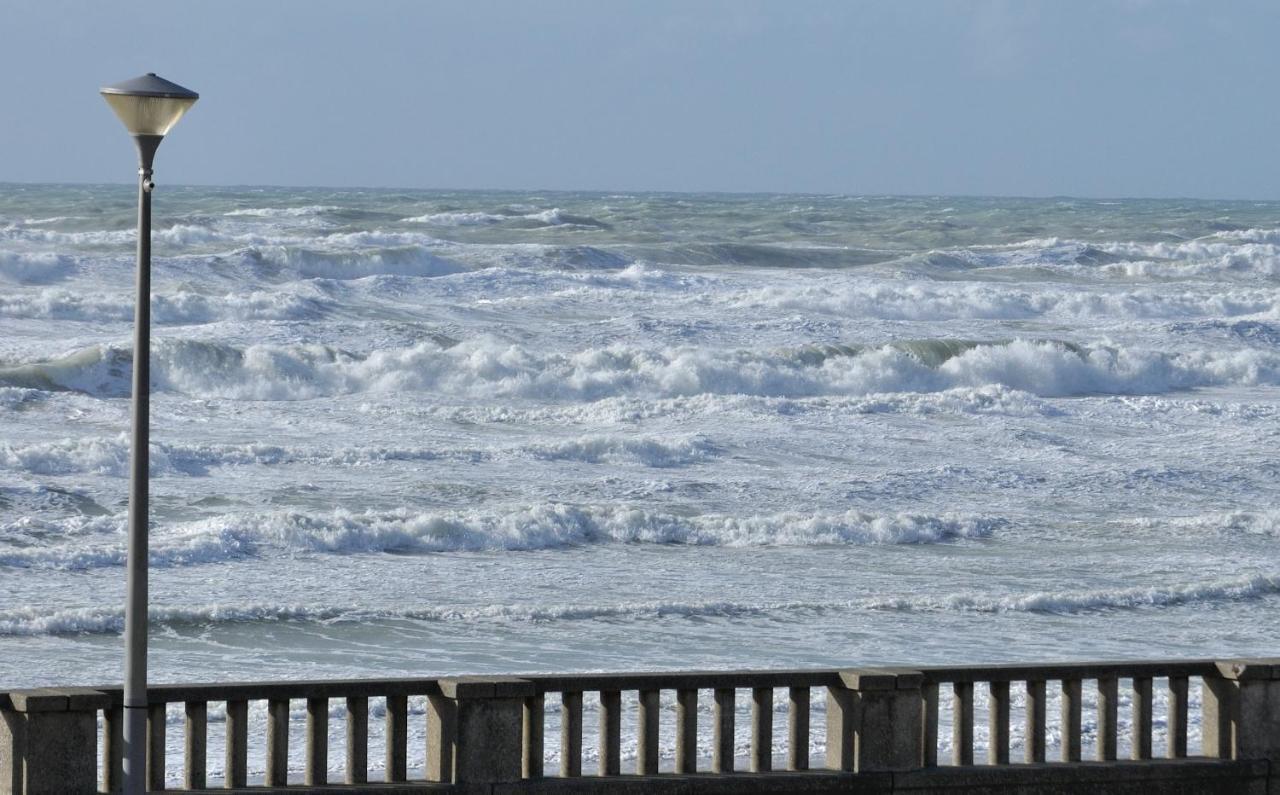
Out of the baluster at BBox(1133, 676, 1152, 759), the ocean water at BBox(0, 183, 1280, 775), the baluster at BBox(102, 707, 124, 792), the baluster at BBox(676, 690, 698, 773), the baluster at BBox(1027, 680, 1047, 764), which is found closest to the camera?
the baluster at BBox(102, 707, 124, 792)

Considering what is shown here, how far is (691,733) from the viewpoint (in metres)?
6.90

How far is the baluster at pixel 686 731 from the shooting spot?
6.88 m

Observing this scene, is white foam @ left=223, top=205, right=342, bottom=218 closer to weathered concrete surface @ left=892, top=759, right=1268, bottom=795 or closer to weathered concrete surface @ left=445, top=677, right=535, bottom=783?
weathered concrete surface @ left=892, top=759, right=1268, bottom=795

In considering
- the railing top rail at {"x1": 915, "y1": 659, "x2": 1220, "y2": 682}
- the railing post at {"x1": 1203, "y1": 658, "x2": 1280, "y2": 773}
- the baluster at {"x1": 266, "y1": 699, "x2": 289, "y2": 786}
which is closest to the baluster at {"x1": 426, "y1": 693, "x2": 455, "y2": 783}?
the baluster at {"x1": 266, "y1": 699, "x2": 289, "y2": 786}

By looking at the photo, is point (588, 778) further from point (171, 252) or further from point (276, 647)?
point (171, 252)

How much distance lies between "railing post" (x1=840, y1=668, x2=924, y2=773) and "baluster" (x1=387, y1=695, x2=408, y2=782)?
1.57 metres

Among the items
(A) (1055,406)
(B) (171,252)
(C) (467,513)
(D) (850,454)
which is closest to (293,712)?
(C) (467,513)

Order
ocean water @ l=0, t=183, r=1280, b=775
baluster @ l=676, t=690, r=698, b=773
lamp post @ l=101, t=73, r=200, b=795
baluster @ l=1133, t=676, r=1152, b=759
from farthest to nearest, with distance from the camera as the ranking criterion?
ocean water @ l=0, t=183, r=1280, b=775 → baluster @ l=1133, t=676, r=1152, b=759 → baluster @ l=676, t=690, r=698, b=773 → lamp post @ l=101, t=73, r=200, b=795

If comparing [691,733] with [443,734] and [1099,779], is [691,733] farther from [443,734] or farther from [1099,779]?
[1099,779]

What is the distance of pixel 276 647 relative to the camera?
11.9m

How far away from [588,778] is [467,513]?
1024cm

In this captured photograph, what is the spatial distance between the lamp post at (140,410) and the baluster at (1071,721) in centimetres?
339

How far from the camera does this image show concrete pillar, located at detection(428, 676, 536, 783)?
6.63m

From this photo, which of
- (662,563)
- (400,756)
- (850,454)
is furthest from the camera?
(850,454)
